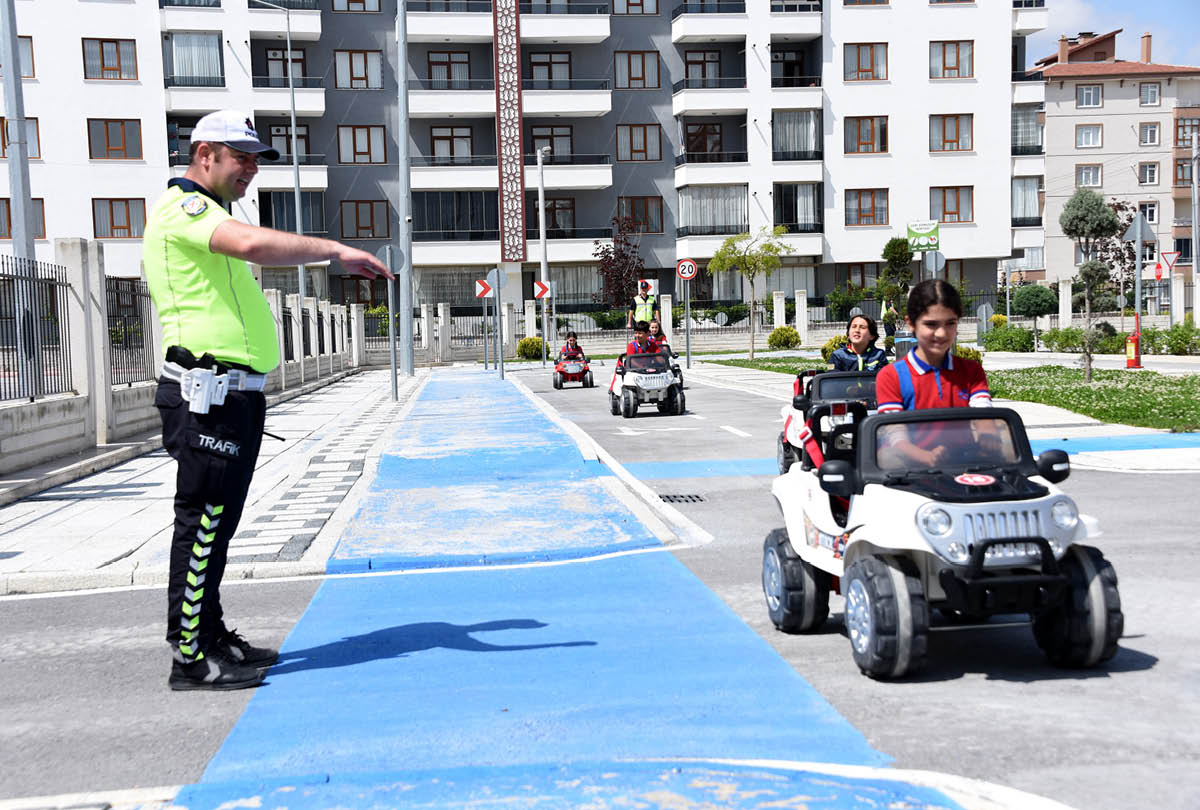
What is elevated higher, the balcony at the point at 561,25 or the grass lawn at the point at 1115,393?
the balcony at the point at 561,25

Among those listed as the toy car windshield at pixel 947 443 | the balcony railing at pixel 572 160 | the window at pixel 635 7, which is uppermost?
the window at pixel 635 7

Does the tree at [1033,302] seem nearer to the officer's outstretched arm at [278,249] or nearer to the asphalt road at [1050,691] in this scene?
the asphalt road at [1050,691]

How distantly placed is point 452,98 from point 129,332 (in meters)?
44.4

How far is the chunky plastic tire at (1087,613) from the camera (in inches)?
199

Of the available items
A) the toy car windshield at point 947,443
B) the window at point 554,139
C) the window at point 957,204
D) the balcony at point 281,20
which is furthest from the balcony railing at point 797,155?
the toy car windshield at point 947,443

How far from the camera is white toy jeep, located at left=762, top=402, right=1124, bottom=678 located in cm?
491

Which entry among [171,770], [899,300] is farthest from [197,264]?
[899,300]

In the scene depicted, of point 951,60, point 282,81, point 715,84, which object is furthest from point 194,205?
point 951,60

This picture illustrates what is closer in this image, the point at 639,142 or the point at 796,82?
the point at 796,82

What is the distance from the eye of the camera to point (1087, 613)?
5.05 meters

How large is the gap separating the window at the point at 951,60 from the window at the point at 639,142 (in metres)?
14.3

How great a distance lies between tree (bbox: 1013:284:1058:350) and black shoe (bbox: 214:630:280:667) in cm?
6195

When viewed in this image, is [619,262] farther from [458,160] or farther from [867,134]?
[867,134]

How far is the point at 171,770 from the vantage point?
4352 mm
